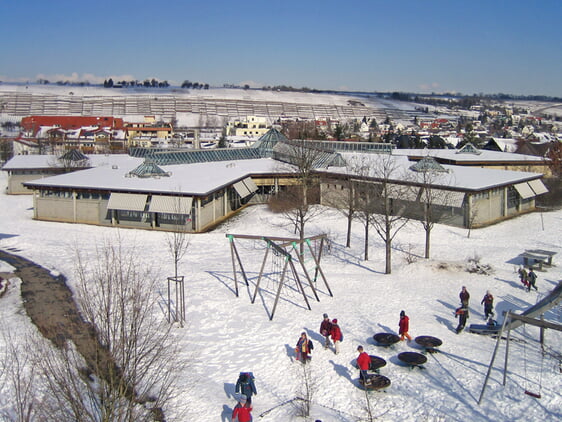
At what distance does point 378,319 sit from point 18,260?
1804 cm

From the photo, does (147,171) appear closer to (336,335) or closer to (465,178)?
(465,178)

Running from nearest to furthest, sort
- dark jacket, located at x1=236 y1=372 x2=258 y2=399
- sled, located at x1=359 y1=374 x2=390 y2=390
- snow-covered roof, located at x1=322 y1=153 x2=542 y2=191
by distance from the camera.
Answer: dark jacket, located at x1=236 y1=372 x2=258 y2=399 → sled, located at x1=359 y1=374 x2=390 y2=390 → snow-covered roof, located at x1=322 y1=153 x2=542 y2=191

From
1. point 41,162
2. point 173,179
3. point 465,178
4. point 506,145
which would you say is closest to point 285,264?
point 173,179

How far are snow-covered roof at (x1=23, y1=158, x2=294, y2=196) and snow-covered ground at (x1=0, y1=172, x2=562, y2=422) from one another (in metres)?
3.00

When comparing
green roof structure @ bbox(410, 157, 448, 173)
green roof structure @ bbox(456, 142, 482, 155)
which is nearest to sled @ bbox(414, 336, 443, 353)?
green roof structure @ bbox(410, 157, 448, 173)

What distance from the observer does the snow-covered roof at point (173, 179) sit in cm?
3288

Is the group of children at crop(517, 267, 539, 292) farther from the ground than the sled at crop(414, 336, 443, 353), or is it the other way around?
the group of children at crop(517, 267, 539, 292)

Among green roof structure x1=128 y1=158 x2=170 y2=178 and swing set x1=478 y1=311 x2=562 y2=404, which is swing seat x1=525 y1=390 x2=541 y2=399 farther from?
green roof structure x1=128 y1=158 x2=170 y2=178

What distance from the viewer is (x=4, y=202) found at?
4125 centimetres

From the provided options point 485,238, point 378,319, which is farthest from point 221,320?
point 485,238

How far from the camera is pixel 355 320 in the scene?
18.0 m

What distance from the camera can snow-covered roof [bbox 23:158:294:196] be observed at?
108 feet

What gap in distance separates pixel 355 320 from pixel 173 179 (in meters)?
21.6

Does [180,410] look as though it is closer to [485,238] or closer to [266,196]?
[485,238]
